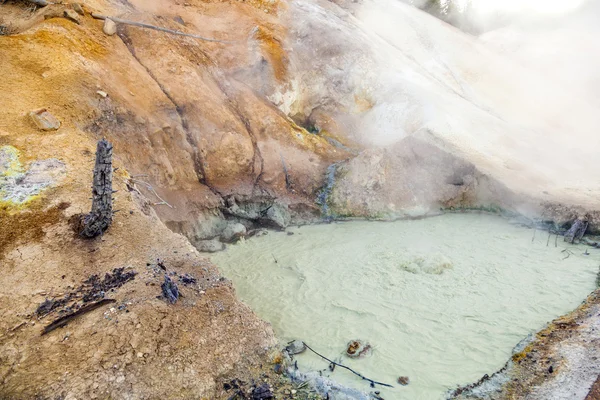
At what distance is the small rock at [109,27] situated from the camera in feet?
37.6

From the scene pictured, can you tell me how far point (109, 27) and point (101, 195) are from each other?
7655mm

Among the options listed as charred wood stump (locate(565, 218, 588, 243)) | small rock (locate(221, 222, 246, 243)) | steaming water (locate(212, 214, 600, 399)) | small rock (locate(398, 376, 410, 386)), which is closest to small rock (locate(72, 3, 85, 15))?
small rock (locate(221, 222, 246, 243))

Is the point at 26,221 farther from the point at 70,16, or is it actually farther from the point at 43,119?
the point at 70,16

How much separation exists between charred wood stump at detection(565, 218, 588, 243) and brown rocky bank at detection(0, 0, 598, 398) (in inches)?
18.5

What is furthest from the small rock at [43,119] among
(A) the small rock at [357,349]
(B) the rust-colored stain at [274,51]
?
(B) the rust-colored stain at [274,51]

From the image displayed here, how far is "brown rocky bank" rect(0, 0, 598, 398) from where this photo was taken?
16.6 feet

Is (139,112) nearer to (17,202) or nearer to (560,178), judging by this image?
(17,202)

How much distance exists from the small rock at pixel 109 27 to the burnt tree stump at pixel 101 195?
7.31m

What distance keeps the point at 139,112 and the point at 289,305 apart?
643cm

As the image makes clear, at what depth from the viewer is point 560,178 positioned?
12.2 m

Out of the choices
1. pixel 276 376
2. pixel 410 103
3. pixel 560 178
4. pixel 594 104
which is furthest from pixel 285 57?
pixel 594 104

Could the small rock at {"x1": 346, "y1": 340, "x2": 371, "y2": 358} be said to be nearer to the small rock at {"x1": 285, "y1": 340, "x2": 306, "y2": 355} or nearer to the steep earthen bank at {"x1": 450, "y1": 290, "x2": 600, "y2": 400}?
the small rock at {"x1": 285, "y1": 340, "x2": 306, "y2": 355}

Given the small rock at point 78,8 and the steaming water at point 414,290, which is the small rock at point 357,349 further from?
the small rock at point 78,8

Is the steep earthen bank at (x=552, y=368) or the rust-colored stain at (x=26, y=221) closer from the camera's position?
the steep earthen bank at (x=552, y=368)
